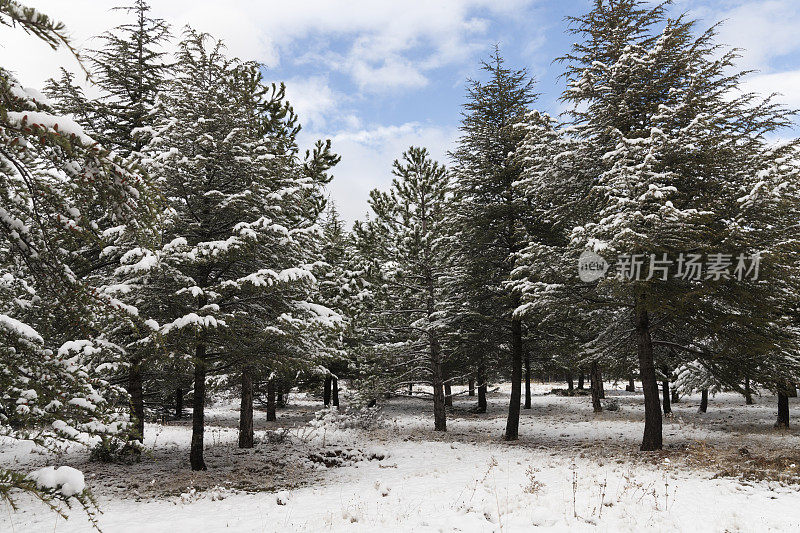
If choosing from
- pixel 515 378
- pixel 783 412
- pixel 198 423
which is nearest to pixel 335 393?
pixel 515 378

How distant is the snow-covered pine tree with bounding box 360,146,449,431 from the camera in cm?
1878

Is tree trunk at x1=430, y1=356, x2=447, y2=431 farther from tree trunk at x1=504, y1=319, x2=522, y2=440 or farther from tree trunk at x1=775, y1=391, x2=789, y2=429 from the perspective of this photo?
tree trunk at x1=775, y1=391, x2=789, y2=429

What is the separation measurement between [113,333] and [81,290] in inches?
279

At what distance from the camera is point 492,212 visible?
682 inches

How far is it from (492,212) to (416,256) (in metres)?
3.83

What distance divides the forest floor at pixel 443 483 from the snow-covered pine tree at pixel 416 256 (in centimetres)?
311

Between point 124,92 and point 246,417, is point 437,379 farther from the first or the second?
point 124,92

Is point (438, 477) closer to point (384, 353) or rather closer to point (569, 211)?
point (384, 353)

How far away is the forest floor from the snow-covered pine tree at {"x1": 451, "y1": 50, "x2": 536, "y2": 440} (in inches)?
177

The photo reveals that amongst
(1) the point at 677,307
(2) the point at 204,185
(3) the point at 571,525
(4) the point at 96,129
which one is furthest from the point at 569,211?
(4) the point at 96,129

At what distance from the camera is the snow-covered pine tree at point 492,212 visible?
A: 17547 mm

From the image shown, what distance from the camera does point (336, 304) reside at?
1808 cm

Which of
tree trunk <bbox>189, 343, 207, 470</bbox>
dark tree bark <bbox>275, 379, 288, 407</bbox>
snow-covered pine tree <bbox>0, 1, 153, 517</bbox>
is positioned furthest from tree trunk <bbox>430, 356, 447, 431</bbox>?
snow-covered pine tree <bbox>0, 1, 153, 517</bbox>

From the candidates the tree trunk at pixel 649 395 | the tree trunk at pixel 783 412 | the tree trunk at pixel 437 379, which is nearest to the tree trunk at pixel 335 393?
the tree trunk at pixel 437 379
